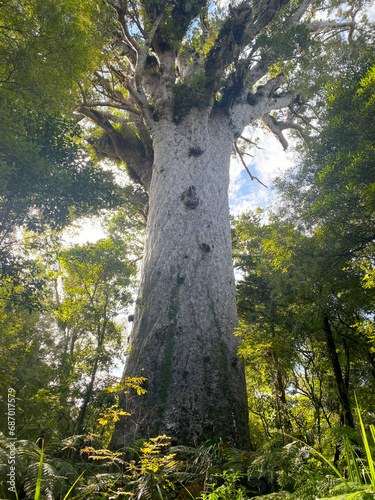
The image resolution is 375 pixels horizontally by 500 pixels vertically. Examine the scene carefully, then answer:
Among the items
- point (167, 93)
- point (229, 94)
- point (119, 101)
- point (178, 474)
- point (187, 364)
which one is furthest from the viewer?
point (119, 101)

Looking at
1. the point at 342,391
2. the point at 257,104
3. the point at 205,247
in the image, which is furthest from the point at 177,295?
the point at 257,104

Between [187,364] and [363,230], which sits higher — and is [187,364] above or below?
below

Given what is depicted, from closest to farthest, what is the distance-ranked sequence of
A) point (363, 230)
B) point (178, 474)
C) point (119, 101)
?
1. point (178, 474)
2. point (363, 230)
3. point (119, 101)

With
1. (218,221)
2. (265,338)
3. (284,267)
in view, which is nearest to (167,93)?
(218,221)

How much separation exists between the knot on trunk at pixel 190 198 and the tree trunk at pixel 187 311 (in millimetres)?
19

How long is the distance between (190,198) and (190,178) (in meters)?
0.61

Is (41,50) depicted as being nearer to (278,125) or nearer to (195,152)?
(195,152)

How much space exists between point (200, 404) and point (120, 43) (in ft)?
29.9

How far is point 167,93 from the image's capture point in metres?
6.91

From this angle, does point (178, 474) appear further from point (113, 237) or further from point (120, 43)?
point (120, 43)

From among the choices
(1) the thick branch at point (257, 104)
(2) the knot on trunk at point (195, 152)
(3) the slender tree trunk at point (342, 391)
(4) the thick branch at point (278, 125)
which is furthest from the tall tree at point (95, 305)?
(4) the thick branch at point (278, 125)

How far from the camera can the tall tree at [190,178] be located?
3387 mm

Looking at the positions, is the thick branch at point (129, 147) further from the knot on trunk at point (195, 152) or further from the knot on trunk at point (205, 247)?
the knot on trunk at point (205, 247)

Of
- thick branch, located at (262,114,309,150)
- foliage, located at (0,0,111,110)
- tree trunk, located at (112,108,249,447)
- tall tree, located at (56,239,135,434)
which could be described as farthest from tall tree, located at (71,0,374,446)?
tall tree, located at (56,239,135,434)
